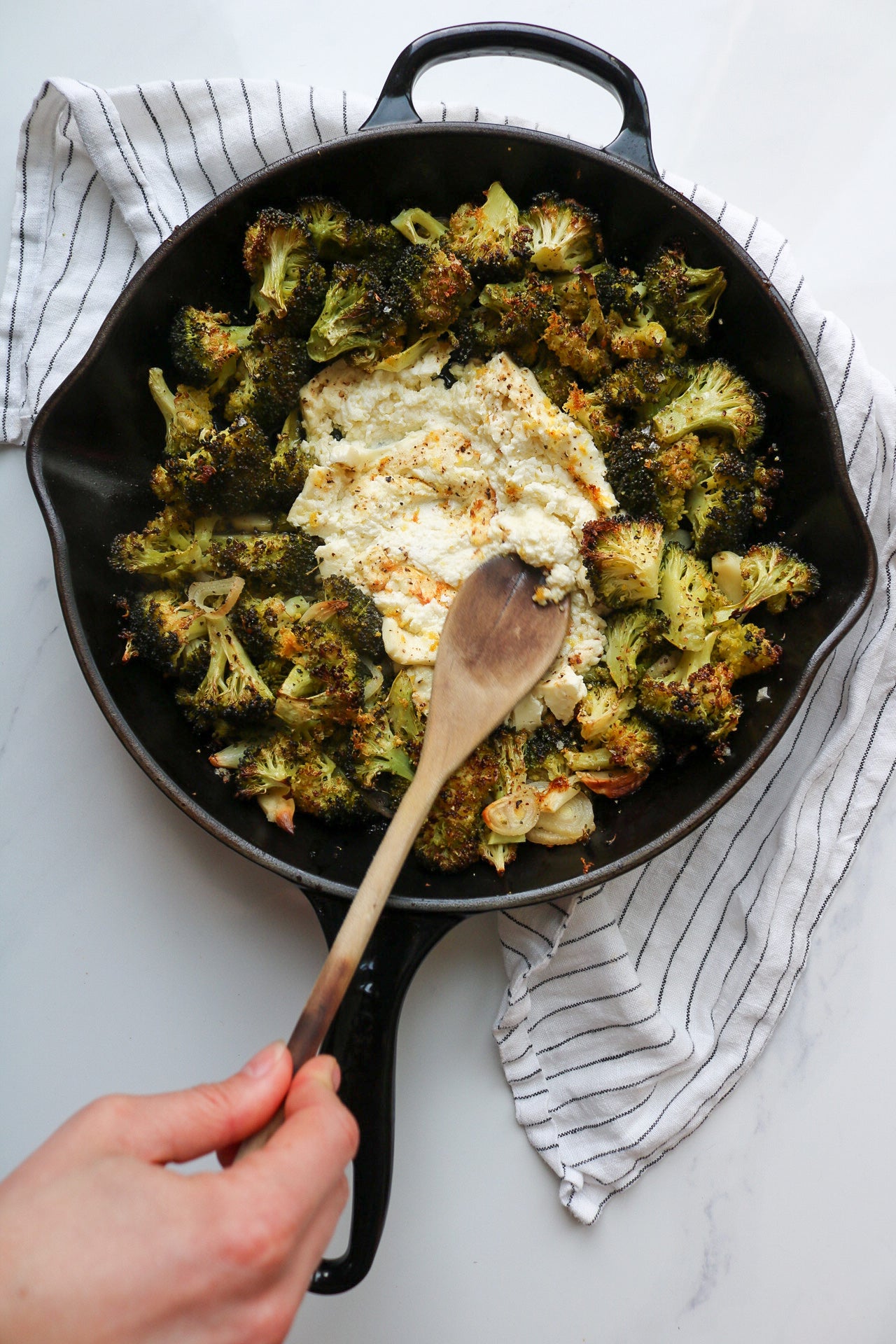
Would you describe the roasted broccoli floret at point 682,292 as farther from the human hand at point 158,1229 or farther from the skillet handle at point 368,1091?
the human hand at point 158,1229

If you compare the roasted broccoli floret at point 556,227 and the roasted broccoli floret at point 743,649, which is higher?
the roasted broccoli floret at point 556,227

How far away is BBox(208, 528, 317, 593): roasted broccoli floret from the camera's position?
7.55 feet

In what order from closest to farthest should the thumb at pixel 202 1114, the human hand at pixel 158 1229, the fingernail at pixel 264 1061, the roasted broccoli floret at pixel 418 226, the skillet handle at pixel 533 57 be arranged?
1. the human hand at pixel 158 1229
2. the thumb at pixel 202 1114
3. the fingernail at pixel 264 1061
4. the skillet handle at pixel 533 57
5. the roasted broccoli floret at pixel 418 226

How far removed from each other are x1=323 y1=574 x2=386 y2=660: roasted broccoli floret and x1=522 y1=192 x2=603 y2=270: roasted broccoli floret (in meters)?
0.93

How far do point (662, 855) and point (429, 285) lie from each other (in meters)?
1.57

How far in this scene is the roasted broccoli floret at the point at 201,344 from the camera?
7.54 feet

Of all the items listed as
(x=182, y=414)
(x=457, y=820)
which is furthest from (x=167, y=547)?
(x=457, y=820)

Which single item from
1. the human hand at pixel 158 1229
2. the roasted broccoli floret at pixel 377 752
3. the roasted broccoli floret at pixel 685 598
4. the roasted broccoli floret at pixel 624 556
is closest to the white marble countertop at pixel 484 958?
the roasted broccoli floret at pixel 377 752

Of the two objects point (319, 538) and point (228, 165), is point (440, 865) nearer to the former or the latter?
point (319, 538)

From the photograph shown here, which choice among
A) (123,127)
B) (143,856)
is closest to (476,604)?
(143,856)

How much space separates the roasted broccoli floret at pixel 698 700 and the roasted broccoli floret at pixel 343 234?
1.27 meters

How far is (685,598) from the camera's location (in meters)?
2.26

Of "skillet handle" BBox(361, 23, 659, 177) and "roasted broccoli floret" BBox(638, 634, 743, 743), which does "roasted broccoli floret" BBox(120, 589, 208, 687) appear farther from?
"skillet handle" BBox(361, 23, 659, 177)

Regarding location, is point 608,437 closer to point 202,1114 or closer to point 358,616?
point 358,616
